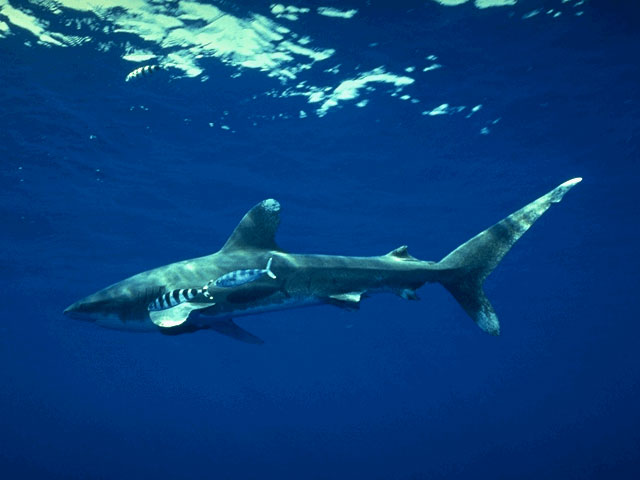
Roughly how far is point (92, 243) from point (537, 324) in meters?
71.4

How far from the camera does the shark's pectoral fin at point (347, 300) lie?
231 inches

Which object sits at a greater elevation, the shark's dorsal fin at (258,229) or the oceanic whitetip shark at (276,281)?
the shark's dorsal fin at (258,229)

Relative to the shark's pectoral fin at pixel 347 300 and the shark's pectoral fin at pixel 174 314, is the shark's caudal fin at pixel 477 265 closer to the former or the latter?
the shark's pectoral fin at pixel 347 300

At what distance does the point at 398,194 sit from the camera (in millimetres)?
23328

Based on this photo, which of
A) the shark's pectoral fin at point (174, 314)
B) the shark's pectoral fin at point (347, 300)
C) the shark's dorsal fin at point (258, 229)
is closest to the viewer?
the shark's pectoral fin at point (174, 314)

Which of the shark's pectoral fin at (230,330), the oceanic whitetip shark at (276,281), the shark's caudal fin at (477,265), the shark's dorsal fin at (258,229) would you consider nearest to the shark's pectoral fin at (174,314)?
the oceanic whitetip shark at (276,281)

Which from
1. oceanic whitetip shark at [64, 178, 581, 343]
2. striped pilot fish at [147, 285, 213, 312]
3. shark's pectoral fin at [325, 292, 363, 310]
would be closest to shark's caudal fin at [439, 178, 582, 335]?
oceanic whitetip shark at [64, 178, 581, 343]

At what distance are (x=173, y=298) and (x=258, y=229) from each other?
5.77 feet

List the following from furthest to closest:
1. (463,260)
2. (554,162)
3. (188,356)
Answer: (188,356), (554,162), (463,260)

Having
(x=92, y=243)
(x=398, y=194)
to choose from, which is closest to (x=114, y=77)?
(x=398, y=194)

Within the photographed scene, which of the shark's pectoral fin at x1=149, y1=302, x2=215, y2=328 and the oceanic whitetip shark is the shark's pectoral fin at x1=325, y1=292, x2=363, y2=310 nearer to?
the oceanic whitetip shark

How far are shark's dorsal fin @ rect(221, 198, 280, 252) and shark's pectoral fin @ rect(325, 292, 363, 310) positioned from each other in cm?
135

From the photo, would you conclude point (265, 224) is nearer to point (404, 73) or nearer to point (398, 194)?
point (404, 73)

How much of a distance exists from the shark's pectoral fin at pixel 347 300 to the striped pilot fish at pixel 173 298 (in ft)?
5.78
